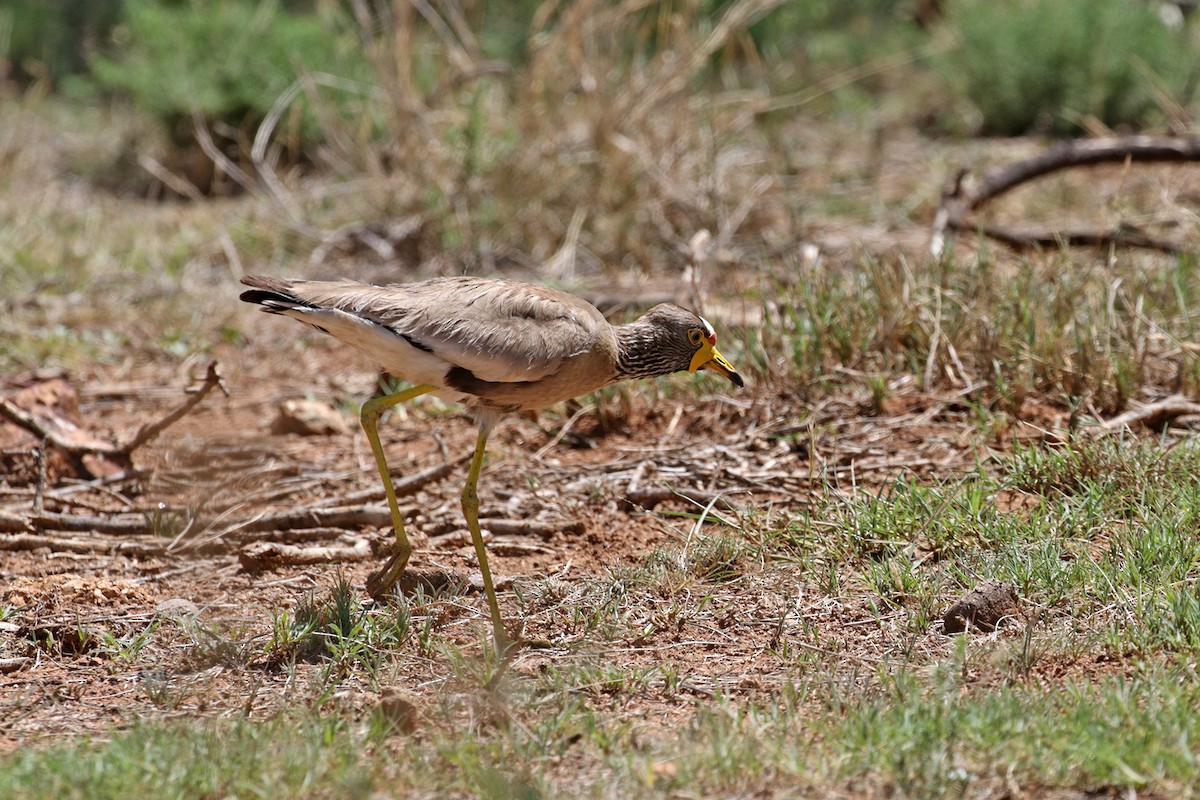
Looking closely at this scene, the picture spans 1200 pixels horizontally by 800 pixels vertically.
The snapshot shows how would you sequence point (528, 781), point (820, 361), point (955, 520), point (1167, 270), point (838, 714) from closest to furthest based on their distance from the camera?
point (528, 781)
point (838, 714)
point (955, 520)
point (820, 361)
point (1167, 270)

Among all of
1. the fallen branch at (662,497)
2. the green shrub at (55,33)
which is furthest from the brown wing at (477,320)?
the green shrub at (55,33)

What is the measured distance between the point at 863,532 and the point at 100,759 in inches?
103

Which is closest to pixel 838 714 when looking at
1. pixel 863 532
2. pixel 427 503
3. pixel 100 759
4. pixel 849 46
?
pixel 863 532

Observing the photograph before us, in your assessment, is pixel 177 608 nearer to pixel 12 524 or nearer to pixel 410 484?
pixel 12 524

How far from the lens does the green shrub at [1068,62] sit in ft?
32.7

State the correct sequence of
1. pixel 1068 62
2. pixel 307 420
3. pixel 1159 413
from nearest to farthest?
pixel 1159 413 → pixel 307 420 → pixel 1068 62

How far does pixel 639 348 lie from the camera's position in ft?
15.4

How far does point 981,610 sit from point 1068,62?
7774 millimetres

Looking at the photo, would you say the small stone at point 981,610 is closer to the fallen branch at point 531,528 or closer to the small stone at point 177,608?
the fallen branch at point 531,528

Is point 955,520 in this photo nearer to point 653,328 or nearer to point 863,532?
point 863,532

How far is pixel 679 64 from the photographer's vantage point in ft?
26.4

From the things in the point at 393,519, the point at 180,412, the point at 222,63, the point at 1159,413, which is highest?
the point at 222,63

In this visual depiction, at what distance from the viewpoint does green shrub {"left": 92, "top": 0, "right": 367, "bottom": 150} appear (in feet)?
32.9

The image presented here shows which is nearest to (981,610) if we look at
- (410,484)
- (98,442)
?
(410,484)
